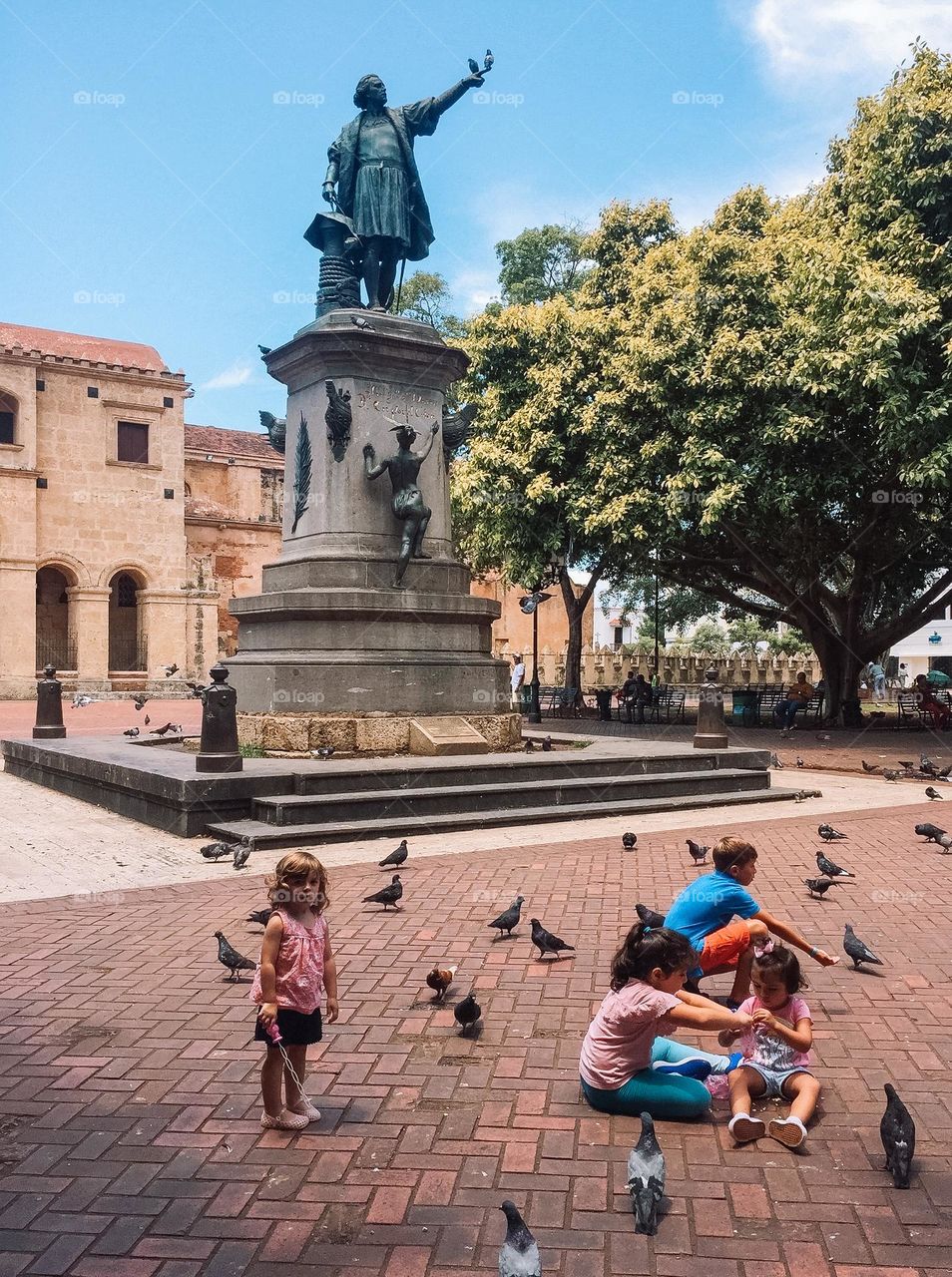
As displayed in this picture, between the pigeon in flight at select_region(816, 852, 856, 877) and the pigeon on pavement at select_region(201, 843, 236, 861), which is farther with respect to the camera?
the pigeon on pavement at select_region(201, 843, 236, 861)

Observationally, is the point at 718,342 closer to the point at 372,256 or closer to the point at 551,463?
the point at 551,463

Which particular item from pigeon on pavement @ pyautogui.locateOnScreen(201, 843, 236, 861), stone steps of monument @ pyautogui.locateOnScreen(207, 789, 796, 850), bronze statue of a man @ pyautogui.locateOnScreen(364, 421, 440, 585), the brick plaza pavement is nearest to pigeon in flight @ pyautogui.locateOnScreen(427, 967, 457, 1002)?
the brick plaza pavement

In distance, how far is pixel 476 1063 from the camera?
459cm

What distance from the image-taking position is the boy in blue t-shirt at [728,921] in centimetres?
512

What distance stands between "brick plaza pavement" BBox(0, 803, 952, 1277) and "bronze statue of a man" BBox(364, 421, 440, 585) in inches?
270

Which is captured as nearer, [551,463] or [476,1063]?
[476,1063]

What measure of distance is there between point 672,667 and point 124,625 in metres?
27.5

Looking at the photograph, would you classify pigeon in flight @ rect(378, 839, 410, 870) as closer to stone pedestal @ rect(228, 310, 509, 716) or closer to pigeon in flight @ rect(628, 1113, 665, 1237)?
stone pedestal @ rect(228, 310, 509, 716)

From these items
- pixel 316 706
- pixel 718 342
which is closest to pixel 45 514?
pixel 718 342

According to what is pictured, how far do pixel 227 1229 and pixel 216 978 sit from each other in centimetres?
253

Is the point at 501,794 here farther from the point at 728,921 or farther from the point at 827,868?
the point at 728,921

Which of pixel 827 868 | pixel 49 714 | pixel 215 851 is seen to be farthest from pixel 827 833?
pixel 49 714

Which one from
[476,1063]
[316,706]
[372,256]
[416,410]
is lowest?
[476,1063]

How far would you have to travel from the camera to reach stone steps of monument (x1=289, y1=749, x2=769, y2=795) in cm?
1039
